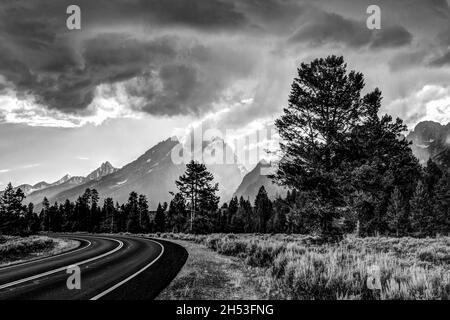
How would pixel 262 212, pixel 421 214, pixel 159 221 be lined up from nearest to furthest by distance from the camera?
pixel 421 214
pixel 159 221
pixel 262 212

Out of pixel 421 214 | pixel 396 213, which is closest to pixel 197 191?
pixel 396 213

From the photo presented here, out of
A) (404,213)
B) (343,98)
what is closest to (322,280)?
(343,98)

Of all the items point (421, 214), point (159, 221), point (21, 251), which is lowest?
point (159, 221)

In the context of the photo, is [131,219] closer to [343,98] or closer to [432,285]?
[343,98]

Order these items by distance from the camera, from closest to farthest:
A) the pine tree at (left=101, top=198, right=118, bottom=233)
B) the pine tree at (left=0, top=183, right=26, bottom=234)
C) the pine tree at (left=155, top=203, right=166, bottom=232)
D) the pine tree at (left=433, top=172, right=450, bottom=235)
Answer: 1. the pine tree at (left=433, top=172, right=450, bottom=235)
2. the pine tree at (left=0, top=183, right=26, bottom=234)
3. the pine tree at (left=101, top=198, right=118, bottom=233)
4. the pine tree at (left=155, top=203, right=166, bottom=232)

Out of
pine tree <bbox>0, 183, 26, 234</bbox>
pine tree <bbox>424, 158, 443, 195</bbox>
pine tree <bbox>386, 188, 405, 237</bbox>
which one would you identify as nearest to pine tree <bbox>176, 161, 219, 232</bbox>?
pine tree <bbox>386, 188, 405, 237</bbox>

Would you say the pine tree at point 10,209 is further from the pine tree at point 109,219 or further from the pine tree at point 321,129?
the pine tree at point 321,129

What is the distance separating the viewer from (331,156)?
55.6 ft

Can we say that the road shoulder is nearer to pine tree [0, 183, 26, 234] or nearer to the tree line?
the tree line

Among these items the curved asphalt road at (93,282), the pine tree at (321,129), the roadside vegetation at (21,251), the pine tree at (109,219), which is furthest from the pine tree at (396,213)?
the pine tree at (109,219)

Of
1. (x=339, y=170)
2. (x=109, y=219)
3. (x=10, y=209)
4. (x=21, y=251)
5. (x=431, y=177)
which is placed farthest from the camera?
(x=109, y=219)

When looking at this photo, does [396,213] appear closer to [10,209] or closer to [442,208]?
[442,208]
